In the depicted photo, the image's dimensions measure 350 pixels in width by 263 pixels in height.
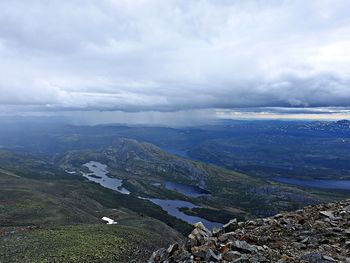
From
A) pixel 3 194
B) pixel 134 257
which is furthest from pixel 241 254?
pixel 3 194

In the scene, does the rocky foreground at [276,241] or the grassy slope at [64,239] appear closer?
the rocky foreground at [276,241]

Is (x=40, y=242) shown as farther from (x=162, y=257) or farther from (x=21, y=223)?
(x=162, y=257)

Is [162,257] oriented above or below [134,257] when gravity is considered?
above

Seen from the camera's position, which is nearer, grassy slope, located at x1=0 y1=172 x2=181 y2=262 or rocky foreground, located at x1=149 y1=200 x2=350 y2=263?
rocky foreground, located at x1=149 y1=200 x2=350 y2=263

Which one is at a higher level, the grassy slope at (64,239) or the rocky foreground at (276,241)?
the rocky foreground at (276,241)

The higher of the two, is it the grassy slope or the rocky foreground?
the rocky foreground

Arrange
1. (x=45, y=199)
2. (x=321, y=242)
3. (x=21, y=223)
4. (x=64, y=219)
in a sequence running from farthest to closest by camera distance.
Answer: (x=45, y=199) → (x=64, y=219) → (x=21, y=223) → (x=321, y=242)

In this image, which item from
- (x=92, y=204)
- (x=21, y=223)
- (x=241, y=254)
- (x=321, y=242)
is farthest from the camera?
(x=92, y=204)

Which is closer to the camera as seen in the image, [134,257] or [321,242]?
[321,242]
